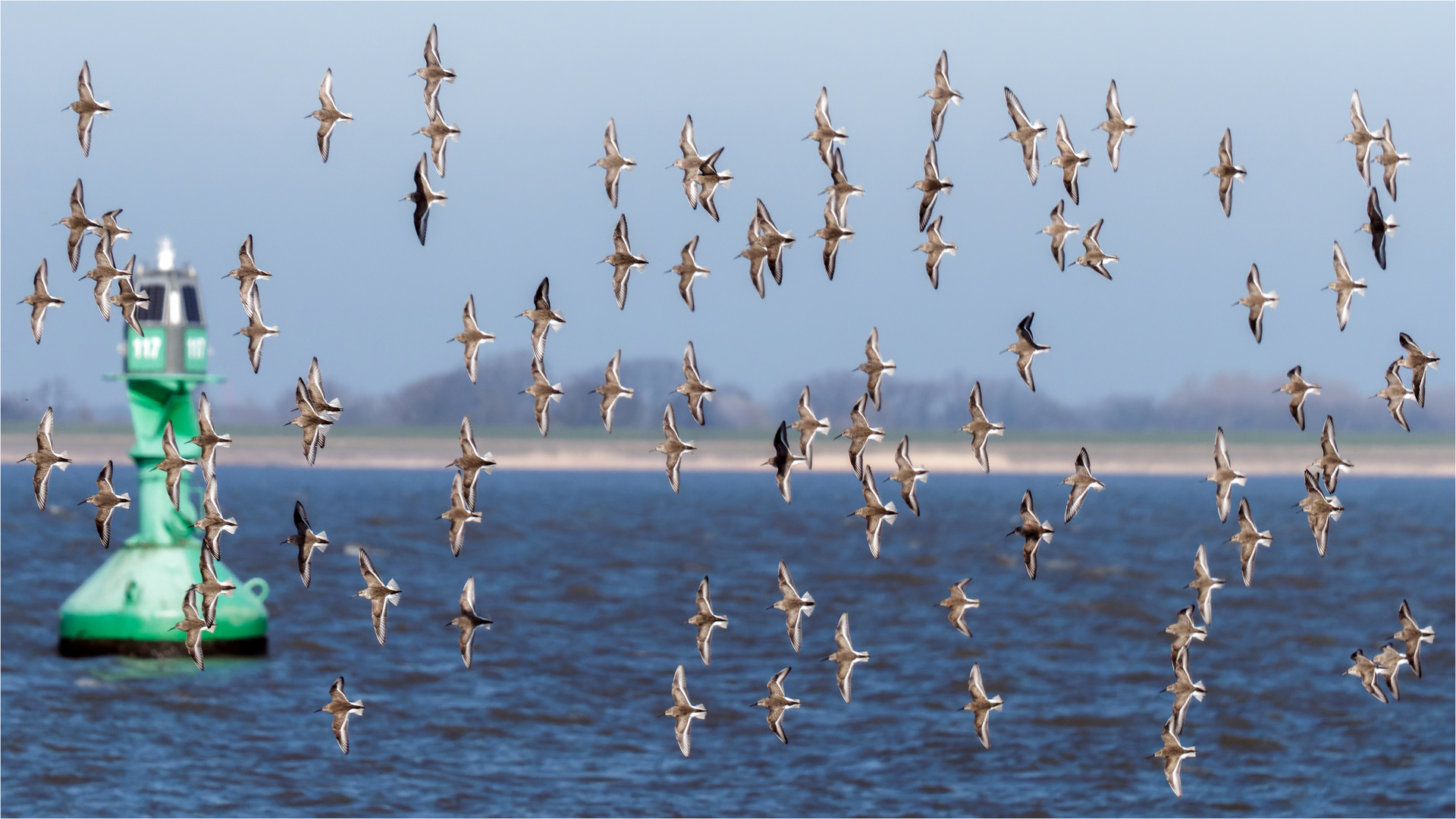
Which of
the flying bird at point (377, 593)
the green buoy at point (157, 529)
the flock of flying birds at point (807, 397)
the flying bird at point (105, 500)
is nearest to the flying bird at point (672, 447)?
the flock of flying birds at point (807, 397)

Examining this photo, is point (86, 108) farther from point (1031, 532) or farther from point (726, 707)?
point (726, 707)

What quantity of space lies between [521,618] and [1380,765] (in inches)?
1825

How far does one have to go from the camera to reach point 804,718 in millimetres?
65625

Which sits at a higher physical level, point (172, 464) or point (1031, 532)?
point (172, 464)

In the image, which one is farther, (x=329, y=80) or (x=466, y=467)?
(x=329, y=80)

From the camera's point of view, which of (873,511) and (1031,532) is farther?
(873,511)

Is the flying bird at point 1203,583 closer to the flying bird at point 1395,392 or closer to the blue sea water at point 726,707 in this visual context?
the flying bird at point 1395,392

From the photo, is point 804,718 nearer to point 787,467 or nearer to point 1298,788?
point 1298,788

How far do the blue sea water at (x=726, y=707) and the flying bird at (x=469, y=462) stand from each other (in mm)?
35328

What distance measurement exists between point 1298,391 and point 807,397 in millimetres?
3887

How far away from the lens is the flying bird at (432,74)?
51.8 feet

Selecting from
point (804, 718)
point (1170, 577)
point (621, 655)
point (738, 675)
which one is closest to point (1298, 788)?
point (804, 718)

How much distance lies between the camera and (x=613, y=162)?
16.3 meters

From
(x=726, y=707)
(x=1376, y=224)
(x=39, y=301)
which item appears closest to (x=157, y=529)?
(x=726, y=707)
